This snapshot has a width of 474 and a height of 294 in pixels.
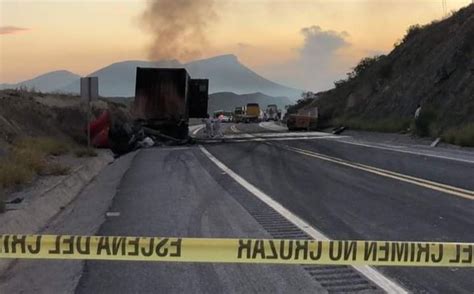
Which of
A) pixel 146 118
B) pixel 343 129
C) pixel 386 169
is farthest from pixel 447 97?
pixel 386 169

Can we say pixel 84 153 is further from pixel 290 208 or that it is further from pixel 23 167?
pixel 290 208

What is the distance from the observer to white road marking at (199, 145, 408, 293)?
17.8 feet

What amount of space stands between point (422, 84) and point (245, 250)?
1346 inches

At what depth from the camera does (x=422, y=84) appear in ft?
121

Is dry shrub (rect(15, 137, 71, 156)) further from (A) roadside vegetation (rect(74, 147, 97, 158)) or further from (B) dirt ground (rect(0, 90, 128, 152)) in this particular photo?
(B) dirt ground (rect(0, 90, 128, 152))

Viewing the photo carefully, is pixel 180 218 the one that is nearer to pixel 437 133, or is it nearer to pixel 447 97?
pixel 437 133

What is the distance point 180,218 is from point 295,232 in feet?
5.90

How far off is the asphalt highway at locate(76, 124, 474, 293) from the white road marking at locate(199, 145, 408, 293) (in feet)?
0.35

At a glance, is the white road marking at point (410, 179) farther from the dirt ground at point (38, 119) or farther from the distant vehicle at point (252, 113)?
the distant vehicle at point (252, 113)

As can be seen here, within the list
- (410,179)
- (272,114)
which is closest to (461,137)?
(410,179)

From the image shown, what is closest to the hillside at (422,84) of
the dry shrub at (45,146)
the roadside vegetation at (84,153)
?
the roadside vegetation at (84,153)

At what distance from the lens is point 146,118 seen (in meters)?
28.5

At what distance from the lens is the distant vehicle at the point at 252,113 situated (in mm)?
88044

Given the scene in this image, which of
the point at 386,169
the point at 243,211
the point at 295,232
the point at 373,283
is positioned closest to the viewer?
the point at 373,283
